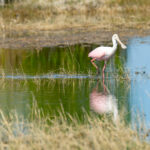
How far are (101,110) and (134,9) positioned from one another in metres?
19.8

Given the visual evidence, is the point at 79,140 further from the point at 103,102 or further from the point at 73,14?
the point at 73,14

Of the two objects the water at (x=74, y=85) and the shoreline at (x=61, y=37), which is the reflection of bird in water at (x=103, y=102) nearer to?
the water at (x=74, y=85)

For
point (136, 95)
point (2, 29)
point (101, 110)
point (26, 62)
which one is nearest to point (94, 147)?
point (101, 110)

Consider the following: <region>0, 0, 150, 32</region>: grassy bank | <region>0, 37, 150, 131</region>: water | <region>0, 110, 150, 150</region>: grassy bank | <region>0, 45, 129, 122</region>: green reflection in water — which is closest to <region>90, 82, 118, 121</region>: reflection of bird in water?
<region>0, 37, 150, 131</region>: water

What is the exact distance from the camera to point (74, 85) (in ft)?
40.4

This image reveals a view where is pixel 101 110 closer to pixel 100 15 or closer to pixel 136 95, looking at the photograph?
pixel 136 95

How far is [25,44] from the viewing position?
20.9 metres

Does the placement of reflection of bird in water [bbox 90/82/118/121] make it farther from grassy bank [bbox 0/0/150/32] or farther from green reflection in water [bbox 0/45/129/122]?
grassy bank [bbox 0/0/150/32]

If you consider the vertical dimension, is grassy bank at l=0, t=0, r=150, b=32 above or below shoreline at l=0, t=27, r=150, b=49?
above

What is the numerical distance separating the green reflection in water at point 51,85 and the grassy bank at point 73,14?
20.1 ft

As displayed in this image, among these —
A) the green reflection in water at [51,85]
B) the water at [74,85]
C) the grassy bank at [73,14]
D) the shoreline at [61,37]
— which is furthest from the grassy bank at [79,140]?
the grassy bank at [73,14]

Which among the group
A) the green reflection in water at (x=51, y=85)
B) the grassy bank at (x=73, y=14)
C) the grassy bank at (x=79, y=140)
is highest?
the grassy bank at (x=73, y=14)

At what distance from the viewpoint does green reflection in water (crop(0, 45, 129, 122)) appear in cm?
1013

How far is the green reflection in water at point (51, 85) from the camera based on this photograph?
33.2ft
